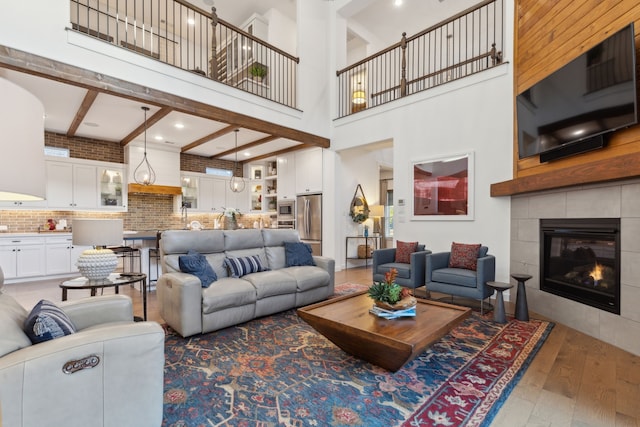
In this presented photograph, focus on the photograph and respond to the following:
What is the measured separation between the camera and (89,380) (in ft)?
4.31

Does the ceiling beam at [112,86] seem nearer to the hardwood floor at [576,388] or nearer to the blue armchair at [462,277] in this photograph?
the blue armchair at [462,277]

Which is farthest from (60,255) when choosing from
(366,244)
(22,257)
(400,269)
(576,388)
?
(576,388)

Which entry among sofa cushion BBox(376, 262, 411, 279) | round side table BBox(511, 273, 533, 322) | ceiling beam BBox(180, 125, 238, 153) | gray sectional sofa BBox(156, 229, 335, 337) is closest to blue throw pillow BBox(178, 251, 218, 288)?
gray sectional sofa BBox(156, 229, 335, 337)

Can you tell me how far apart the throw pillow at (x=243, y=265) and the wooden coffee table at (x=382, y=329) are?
4.65 ft

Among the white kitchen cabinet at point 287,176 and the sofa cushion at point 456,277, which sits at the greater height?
the white kitchen cabinet at point 287,176

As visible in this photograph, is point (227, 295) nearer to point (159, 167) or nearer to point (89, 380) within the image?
point (89, 380)

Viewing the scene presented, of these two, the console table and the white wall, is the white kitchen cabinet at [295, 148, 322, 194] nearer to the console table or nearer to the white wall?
the white wall

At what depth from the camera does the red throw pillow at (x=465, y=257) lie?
406cm

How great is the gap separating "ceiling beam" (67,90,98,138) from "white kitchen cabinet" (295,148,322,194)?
404cm

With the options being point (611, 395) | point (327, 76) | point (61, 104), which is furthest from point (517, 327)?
point (61, 104)

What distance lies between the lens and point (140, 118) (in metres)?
5.18

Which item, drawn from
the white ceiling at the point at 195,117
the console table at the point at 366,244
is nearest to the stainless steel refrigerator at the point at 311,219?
the console table at the point at 366,244

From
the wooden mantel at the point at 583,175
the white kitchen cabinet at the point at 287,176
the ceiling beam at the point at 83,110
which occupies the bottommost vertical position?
the wooden mantel at the point at 583,175

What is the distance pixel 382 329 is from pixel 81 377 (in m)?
1.71
